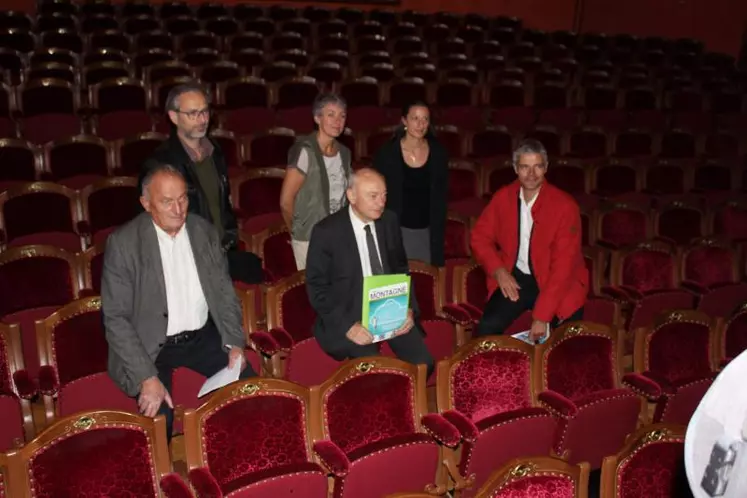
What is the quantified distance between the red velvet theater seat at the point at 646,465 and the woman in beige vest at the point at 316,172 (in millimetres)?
1371

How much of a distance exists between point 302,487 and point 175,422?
65 cm

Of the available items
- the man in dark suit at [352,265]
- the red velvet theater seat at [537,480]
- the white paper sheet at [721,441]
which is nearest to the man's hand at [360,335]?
the man in dark suit at [352,265]

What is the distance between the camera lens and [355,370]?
2.19 m

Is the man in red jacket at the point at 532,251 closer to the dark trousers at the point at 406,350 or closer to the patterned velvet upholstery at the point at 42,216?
the dark trousers at the point at 406,350

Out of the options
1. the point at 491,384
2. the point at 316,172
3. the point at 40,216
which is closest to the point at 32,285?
the point at 40,216

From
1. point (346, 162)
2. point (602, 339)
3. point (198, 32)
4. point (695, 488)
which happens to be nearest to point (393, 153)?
point (346, 162)

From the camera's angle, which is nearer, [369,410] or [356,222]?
[369,410]

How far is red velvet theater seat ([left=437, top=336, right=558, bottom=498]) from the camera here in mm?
2305

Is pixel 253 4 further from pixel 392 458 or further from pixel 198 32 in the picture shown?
pixel 392 458

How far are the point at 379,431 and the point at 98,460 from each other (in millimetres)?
757

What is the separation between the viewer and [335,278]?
2.55 meters

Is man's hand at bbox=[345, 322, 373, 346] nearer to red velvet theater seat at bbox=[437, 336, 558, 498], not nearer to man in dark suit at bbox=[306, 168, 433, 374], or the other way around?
man in dark suit at bbox=[306, 168, 433, 374]

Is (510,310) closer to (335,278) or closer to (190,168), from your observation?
(335,278)

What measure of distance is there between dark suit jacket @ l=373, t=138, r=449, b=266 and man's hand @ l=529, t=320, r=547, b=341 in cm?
49
